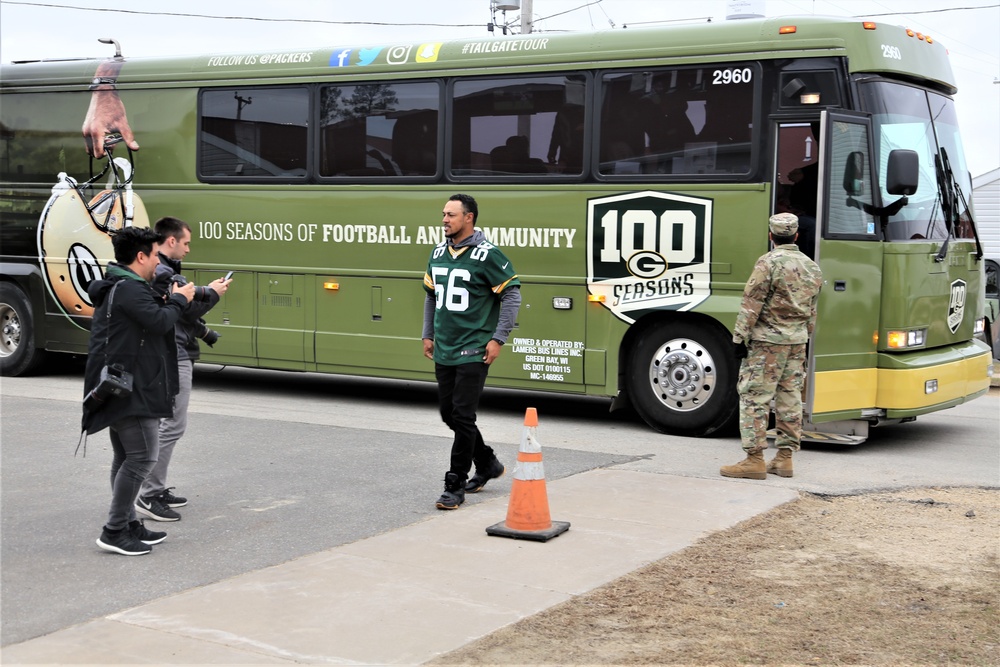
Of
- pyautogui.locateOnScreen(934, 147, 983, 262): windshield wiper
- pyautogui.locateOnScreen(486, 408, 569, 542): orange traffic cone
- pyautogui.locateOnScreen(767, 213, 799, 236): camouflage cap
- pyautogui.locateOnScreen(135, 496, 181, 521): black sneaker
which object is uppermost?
pyautogui.locateOnScreen(934, 147, 983, 262): windshield wiper

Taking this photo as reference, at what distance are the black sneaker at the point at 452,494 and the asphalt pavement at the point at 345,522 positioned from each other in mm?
109

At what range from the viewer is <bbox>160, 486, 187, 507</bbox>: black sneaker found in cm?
741

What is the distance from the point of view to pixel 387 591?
5.78 m

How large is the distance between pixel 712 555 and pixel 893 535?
130 centimetres

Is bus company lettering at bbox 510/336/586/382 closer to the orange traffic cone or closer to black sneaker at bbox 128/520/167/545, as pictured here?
the orange traffic cone

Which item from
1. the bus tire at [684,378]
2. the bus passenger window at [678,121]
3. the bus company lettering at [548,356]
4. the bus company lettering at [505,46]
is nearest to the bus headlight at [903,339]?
the bus tire at [684,378]

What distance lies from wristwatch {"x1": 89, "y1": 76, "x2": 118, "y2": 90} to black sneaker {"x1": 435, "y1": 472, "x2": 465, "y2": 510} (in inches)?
334

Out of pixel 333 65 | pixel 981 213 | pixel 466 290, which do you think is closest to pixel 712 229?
pixel 466 290

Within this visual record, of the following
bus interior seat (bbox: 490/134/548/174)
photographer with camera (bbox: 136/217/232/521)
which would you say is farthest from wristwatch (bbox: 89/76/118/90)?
photographer with camera (bbox: 136/217/232/521)

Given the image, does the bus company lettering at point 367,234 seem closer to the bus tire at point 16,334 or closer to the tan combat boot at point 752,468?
the bus tire at point 16,334

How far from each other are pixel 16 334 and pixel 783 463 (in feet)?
32.6

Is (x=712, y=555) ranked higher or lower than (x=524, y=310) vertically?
lower

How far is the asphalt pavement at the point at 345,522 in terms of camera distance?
5.19m

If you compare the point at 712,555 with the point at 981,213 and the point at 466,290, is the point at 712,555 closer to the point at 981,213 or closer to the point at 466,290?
the point at 466,290
